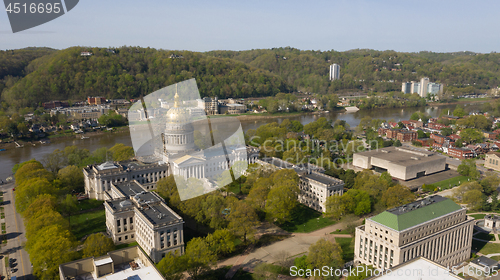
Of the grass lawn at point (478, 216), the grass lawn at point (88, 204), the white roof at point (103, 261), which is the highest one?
the white roof at point (103, 261)

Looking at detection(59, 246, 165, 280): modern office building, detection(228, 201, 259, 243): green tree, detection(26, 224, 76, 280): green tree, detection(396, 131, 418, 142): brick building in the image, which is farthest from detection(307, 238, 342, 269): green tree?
detection(396, 131, 418, 142): brick building

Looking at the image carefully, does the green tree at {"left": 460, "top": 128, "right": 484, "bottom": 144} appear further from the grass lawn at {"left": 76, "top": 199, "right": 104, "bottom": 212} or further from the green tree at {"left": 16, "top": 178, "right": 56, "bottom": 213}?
the green tree at {"left": 16, "top": 178, "right": 56, "bottom": 213}

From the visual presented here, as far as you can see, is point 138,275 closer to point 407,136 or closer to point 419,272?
point 419,272

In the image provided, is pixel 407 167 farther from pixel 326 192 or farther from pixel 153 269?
pixel 153 269

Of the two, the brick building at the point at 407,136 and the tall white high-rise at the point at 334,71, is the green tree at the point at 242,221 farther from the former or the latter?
the tall white high-rise at the point at 334,71

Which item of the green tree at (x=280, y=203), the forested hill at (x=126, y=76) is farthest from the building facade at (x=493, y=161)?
the forested hill at (x=126, y=76)

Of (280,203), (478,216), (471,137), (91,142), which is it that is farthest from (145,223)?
(471,137)

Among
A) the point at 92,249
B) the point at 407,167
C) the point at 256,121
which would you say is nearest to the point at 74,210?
the point at 92,249
